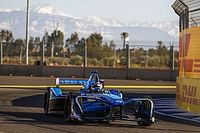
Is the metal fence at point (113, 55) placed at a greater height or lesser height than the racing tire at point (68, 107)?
greater

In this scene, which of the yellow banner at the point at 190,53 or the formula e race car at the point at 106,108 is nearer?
the formula e race car at the point at 106,108

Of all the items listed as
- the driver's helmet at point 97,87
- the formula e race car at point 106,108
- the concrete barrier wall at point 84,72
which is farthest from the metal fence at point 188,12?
the concrete barrier wall at point 84,72

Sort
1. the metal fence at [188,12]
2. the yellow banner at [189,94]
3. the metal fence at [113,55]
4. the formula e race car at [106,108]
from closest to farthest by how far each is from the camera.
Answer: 1. the formula e race car at [106,108]
2. the yellow banner at [189,94]
3. the metal fence at [188,12]
4. the metal fence at [113,55]

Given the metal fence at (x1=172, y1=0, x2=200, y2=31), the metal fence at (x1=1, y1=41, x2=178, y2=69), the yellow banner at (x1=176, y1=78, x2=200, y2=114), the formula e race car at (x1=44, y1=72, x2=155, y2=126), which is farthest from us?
the metal fence at (x1=1, y1=41, x2=178, y2=69)

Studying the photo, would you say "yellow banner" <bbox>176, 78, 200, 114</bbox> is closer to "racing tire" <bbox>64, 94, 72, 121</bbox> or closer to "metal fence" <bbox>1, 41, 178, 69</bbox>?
"racing tire" <bbox>64, 94, 72, 121</bbox>

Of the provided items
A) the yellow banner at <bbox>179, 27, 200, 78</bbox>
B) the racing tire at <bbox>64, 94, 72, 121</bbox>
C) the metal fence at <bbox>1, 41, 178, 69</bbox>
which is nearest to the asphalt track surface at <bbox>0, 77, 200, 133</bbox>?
the racing tire at <bbox>64, 94, 72, 121</bbox>

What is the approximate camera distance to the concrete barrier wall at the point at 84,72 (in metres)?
40.8

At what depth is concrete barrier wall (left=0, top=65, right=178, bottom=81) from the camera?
40812mm

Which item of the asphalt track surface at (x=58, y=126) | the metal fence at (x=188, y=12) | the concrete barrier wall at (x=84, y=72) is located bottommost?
the asphalt track surface at (x=58, y=126)

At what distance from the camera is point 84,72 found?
134ft

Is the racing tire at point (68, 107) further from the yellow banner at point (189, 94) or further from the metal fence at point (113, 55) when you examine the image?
the metal fence at point (113, 55)

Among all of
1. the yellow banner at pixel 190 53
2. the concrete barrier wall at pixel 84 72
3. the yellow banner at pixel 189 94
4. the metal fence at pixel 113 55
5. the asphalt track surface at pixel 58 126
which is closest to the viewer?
the asphalt track surface at pixel 58 126

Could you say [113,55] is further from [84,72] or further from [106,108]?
[106,108]

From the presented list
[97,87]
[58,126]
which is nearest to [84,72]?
[97,87]
